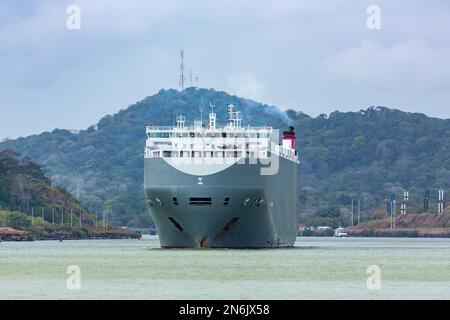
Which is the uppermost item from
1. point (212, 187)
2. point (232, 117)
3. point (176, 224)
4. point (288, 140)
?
point (232, 117)

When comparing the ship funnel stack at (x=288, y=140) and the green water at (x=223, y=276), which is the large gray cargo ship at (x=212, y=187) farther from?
the ship funnel stack at (x=288, y=140)

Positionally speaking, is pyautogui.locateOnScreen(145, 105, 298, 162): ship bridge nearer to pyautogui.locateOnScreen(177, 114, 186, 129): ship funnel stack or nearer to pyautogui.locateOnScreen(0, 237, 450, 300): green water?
pyautogui.locateOnScreen(177, 114, 186, 129): ship funnel stack

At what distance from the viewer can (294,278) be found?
77.6 meters

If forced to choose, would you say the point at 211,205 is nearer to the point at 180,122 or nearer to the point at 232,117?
the point at 180,122

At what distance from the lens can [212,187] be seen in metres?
102

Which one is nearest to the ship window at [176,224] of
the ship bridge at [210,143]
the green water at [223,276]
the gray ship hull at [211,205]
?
the gray ship hull at [211,205]

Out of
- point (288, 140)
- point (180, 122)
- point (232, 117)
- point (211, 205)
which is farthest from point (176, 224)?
point (288, 140)

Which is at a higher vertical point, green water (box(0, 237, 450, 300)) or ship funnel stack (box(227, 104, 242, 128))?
ship funnel stack (box(227, 104, 242, 128))

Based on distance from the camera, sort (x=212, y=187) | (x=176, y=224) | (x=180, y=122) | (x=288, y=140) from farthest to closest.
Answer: (x=288, y=140) → (x=180, y=122) → (x=176, y=224) → (x=212, y=187)

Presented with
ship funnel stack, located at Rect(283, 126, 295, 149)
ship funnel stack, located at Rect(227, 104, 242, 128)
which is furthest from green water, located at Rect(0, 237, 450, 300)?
ship funnel stack, located at Rect(283, 126, 295, 149)

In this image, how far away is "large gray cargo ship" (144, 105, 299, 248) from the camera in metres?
102

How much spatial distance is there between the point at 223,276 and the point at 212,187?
78.8 ft
